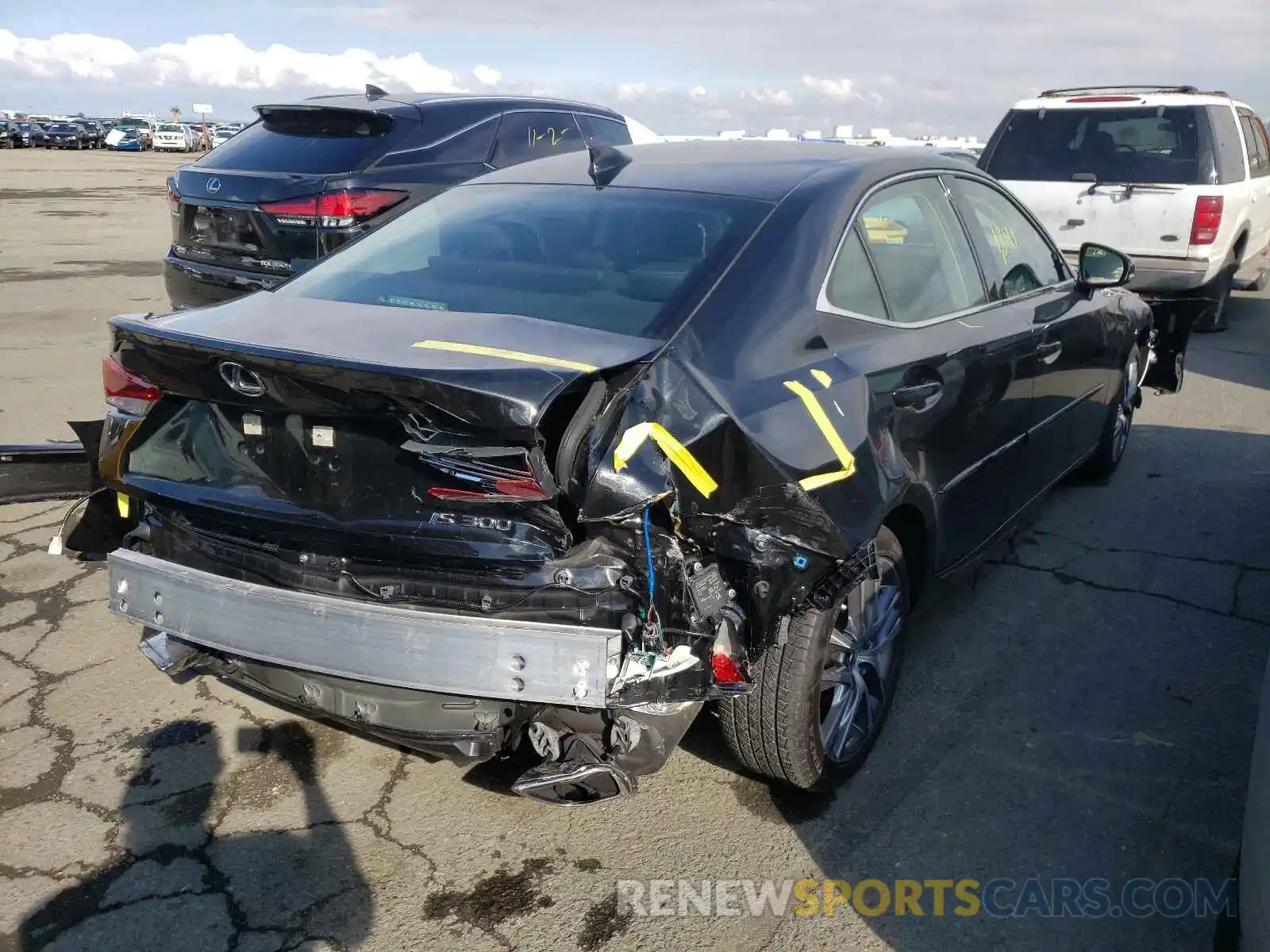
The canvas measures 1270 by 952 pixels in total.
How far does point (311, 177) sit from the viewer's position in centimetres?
592

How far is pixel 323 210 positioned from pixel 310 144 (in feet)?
2.36

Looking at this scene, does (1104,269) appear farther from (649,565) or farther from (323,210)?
(323,210)

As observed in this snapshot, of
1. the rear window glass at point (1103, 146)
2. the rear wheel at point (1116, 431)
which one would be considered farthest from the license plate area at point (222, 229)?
the rear window glass at point (1103, 146)

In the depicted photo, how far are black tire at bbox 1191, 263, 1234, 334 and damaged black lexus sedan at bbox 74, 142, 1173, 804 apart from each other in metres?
7.34

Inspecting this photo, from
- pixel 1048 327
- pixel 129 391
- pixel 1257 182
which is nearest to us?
pixel 129 391

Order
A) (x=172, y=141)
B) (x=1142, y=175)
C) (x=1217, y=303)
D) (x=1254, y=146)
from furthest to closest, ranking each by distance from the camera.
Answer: (x=172, y=141), (x=1254, y=146), (x=1217, y=303), (x=1142, y=175)

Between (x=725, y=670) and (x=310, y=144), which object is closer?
(x=725, y=670)

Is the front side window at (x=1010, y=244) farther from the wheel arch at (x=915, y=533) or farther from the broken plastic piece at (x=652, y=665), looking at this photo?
the broken plastic piece at (x=652, y=665)

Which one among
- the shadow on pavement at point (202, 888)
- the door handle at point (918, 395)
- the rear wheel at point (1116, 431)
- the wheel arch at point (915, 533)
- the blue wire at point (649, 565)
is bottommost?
the shadow on pavement at point (202, 888)

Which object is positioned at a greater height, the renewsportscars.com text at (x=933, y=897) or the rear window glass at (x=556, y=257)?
the rear window glass at (x=556, y=257)

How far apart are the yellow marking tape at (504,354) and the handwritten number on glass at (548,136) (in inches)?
199

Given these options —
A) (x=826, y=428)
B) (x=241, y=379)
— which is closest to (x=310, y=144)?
(x=241, y=379)

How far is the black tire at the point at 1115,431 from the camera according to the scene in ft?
17.7

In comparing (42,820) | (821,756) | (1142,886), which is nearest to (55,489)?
(42,820)
